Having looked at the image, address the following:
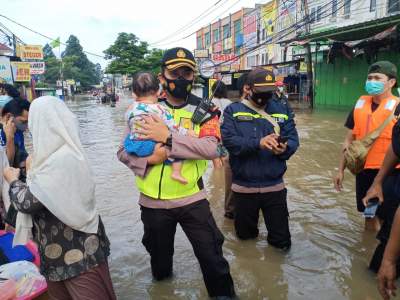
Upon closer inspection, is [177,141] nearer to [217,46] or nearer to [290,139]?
[290,139]

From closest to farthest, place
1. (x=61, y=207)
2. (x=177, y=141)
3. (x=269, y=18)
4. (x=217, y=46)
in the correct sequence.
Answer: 1. (x=61, y=207)
2. (x=177, y=141)
3. (x=269, y=18)
4. (x=217, y=46)

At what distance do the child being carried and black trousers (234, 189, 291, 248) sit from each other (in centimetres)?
118

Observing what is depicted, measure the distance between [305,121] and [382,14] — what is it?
9739mm

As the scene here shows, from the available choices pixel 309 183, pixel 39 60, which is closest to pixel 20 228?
pixel 309 183

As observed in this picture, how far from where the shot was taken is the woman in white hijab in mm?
1971

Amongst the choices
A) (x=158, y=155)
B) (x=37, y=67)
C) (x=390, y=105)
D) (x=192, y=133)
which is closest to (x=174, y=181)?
(x=158, y=155)

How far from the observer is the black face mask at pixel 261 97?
345cm

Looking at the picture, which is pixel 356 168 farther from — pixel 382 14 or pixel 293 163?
pixel 382 14

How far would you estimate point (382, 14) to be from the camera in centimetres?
2073

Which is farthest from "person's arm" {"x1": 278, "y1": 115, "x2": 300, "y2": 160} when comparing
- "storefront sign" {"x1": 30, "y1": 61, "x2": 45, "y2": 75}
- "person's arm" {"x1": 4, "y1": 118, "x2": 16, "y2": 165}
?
"storefront sign" {"x1": 30, "y1": 61, "x2": 45, "y2": 75}

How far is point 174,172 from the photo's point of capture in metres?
2.63

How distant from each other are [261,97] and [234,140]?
468 mm

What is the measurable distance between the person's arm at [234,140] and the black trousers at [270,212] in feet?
1.53

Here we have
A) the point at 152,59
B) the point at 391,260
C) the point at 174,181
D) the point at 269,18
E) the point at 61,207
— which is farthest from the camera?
the point at 152,59
